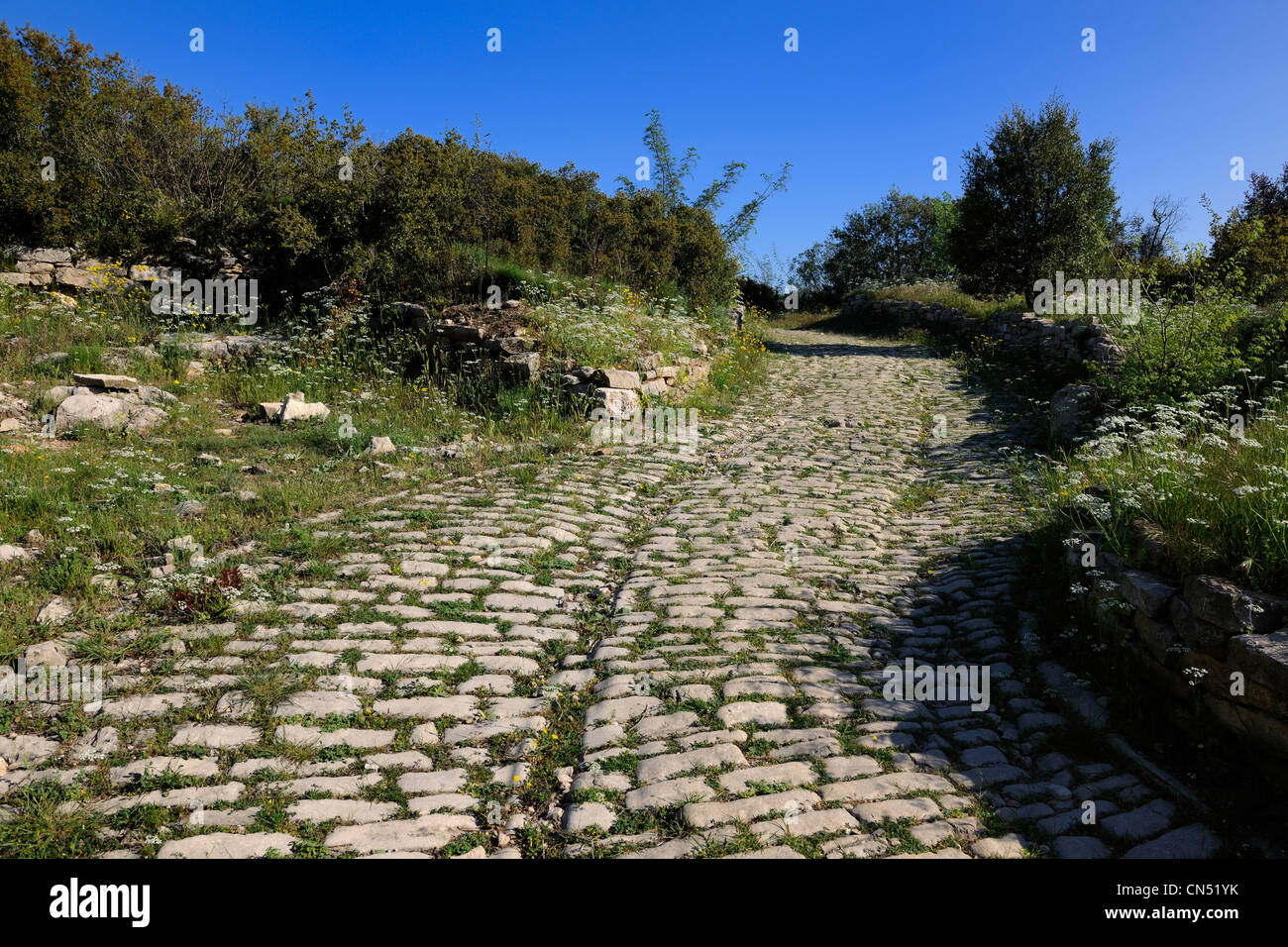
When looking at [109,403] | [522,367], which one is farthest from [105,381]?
[522,367]

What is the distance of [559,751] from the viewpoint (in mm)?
3701

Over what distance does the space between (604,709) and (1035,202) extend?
769 inches

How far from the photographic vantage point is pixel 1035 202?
18.2 meters

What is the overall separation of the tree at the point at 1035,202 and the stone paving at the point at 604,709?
47.5ft

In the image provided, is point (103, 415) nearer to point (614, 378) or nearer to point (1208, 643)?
point (614, 378)

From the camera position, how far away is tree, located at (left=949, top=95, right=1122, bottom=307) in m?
17.9

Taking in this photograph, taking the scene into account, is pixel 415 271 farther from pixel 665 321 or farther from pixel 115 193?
pixel 115 193

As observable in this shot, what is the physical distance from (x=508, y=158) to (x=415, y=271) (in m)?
10.2

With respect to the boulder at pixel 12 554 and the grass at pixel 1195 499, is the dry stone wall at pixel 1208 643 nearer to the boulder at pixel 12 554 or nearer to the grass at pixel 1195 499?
the grass at pixel 1195 499

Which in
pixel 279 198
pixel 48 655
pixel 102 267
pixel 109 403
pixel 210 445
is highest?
pixel 279 198

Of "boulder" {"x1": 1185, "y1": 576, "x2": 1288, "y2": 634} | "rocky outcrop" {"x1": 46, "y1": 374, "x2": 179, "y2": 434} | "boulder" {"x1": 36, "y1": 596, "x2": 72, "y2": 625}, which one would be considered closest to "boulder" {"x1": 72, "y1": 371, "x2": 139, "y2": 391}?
"rocky outcrop" {"x1": 46, "y1": 374, "x2": 179, "y2": 434}

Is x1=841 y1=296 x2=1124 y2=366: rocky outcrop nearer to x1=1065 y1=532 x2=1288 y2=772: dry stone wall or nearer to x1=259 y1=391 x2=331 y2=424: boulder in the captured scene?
x1=1065 y1=532 x2=1288 y2=772: dry stone wall

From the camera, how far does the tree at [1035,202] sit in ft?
58.8

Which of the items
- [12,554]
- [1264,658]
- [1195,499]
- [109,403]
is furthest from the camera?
[109,403]
